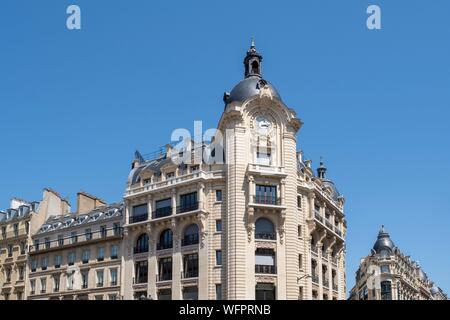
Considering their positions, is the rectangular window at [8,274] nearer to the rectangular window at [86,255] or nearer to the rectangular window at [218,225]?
the rectangular window at [86,255]

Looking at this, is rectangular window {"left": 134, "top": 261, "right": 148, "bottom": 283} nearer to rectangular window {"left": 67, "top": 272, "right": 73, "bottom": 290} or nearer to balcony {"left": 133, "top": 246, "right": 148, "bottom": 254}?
balcony {"left": 133, "top": 246, "right": 148, "bottom": 254}

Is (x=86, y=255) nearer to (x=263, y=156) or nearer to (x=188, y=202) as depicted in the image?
(x=188, y=202)

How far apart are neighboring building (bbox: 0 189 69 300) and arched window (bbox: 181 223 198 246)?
24872 millimetres

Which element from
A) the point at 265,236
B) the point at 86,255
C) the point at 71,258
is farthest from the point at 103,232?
the point at 265,236

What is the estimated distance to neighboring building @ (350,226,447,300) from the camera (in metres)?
111

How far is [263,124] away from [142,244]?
1719cm

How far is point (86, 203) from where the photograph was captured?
260 ft

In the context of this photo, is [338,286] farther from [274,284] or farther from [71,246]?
[71,246]
